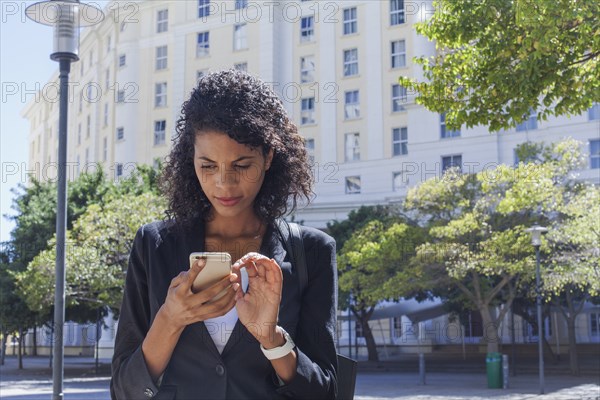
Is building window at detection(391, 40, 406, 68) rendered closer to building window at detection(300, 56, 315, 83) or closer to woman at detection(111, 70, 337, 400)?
building window at detection(300, 56, 315, 83)

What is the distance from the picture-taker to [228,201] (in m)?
2.23

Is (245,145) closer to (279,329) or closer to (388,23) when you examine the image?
(279,329)

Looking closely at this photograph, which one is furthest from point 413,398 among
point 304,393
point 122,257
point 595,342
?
point 595,342

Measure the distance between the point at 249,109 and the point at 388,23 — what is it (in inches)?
1771

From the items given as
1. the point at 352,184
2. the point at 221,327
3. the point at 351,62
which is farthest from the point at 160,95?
the point at 221,327

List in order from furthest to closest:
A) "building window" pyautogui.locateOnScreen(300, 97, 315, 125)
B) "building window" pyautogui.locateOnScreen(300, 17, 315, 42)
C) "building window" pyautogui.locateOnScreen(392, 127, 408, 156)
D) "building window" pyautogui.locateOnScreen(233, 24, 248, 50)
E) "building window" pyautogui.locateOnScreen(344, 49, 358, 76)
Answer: "building window" pyautogui.locateOnScreen(233, 24, 248, 50) < "building window" pyautogui.locateOnScreen(300, 17, 315, 42) < "building window" pyautogui.locateOnScreen(300, 97, 315, 125) < "building window" pyautogui.locateOnScreen(344, 49, 358, 76) < "building window" pyautogui.locateOnScreen(392, 127, 408, 156)

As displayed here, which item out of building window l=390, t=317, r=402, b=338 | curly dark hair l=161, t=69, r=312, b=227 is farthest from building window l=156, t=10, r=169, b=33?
curly dark hair l=161, t=69, r=312, b=227

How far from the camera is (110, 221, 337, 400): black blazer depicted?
2045 mm

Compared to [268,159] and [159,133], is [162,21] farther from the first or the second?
[268,159]

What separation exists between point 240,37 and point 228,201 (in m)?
49.4

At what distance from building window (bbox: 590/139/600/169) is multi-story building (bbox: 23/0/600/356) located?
5 centimetres

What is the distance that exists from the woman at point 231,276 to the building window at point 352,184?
43.0 m

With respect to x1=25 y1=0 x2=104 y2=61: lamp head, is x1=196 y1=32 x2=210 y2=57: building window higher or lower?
higher

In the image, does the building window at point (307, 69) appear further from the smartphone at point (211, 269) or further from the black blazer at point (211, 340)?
Result: the smartphone at point (211, 269)
